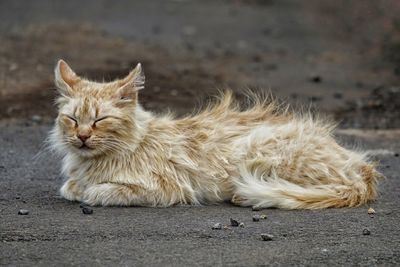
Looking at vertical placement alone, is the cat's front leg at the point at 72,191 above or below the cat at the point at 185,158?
below

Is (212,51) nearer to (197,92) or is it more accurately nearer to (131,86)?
(197,92)

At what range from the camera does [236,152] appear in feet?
21.8

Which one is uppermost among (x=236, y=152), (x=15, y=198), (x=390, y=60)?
(x=390, y=60)

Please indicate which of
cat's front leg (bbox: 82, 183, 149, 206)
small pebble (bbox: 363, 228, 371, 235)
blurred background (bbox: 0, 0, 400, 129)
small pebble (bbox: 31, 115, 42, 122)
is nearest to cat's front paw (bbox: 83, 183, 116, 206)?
cat's front leg (bbox: 82, 183, 149, 206)

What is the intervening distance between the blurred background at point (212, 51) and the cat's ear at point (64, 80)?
3.22 m

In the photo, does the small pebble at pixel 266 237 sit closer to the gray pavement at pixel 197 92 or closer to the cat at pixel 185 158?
the gray pavement at pixel 197 92

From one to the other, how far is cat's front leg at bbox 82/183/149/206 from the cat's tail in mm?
695

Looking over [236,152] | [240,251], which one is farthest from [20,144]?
[240,251]

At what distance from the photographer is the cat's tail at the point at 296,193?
6320mm

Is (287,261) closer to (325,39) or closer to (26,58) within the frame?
(26,58)

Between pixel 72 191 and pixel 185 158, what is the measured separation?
869mm

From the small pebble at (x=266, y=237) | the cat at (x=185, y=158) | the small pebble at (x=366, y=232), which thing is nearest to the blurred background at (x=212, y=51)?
the cat at (x=185, y=158)

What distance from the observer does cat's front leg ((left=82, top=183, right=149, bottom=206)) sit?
6312mm

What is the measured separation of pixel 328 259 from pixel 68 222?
1.74m
